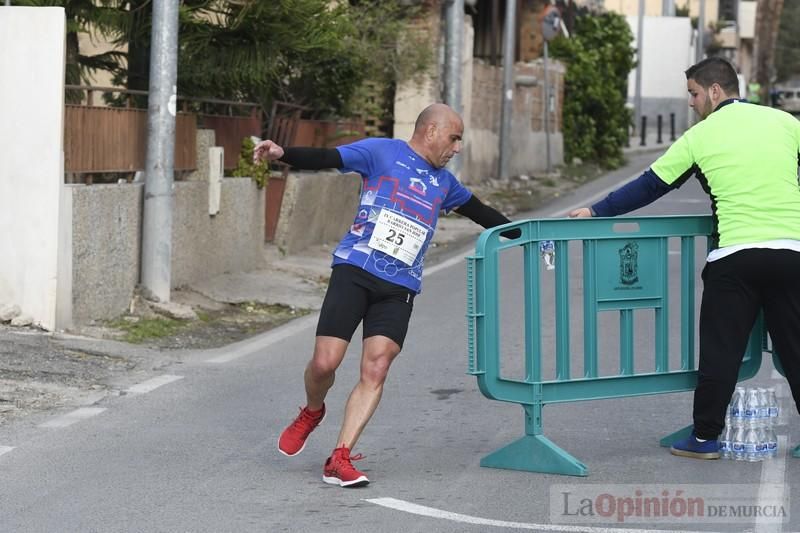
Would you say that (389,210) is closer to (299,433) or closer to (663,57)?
(299,433)

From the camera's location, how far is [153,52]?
12266mm

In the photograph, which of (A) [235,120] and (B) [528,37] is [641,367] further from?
(B) [528,37]

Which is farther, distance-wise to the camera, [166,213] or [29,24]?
[166,213]

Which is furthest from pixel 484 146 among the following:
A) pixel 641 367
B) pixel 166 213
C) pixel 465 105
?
pixel 641 367

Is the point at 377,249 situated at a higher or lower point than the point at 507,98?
lower

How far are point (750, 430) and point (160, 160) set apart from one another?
6.42 metres

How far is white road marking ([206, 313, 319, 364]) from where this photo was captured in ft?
35.3

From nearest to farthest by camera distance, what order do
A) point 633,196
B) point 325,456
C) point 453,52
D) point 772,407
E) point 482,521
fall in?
1. point 482,521
2. point 633,196
3. point 772,407
4. point 325,456
5. point 453,52

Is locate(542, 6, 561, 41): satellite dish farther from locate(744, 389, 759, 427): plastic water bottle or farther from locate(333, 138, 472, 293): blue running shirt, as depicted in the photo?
locate(333, 138, 472, 293): blue running shirt

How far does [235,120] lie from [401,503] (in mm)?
10027

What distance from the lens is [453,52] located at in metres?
24.5

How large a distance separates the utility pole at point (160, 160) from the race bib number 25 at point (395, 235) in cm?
588

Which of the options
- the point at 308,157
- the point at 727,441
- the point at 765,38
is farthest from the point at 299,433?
the point at 765,38

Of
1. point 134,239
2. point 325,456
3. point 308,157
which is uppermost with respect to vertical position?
point 308,157
